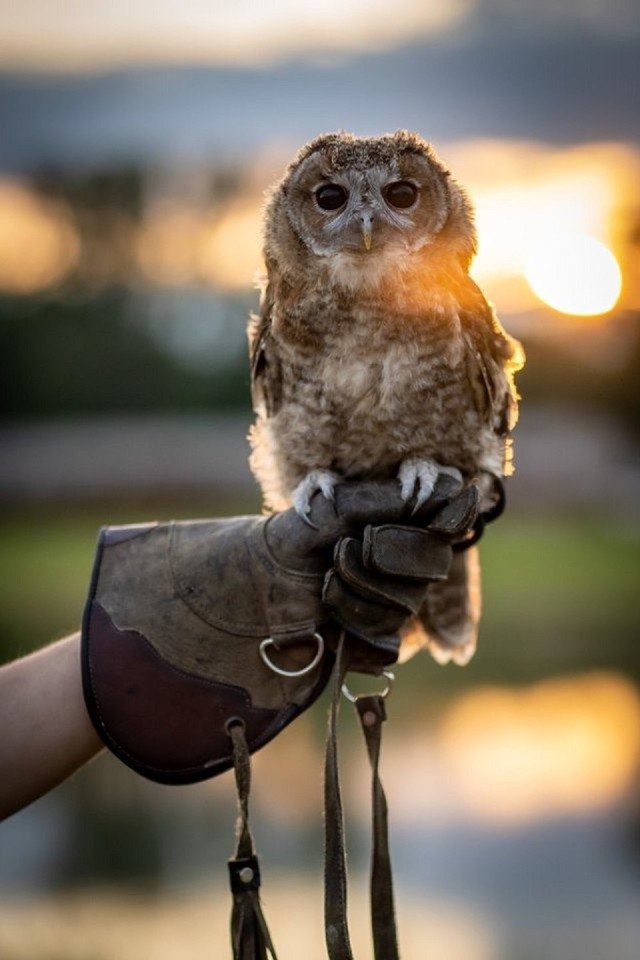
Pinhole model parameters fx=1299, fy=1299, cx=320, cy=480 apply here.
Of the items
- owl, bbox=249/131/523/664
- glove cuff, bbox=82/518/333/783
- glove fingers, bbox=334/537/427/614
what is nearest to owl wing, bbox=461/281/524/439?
owl, bbox=249/131/523/664

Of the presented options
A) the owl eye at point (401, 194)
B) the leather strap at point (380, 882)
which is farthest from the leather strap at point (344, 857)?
the owl eye at point (401, 194)

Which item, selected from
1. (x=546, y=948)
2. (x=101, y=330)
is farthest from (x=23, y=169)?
(x=546, y=948)

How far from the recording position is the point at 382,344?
3.46 metres

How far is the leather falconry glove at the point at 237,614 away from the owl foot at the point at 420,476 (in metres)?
0.03

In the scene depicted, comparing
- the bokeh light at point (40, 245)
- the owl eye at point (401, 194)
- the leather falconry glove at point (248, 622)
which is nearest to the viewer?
the leather falconry glove at point (248, 622)

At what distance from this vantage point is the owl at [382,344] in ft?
11.3

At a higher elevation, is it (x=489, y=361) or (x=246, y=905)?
(x=489, y=361)

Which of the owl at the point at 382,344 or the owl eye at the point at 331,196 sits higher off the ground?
the owl eye at the point at 331,196

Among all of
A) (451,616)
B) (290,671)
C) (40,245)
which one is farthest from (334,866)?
(40,245)

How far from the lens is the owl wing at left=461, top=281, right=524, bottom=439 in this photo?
3539mm

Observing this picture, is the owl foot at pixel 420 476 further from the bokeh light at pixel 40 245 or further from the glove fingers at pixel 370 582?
the bokeh light at pixel 40 245

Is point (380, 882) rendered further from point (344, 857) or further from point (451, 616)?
point (451, 616)

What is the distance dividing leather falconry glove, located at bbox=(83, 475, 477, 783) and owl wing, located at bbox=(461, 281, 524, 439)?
49cm

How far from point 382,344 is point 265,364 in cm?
43
